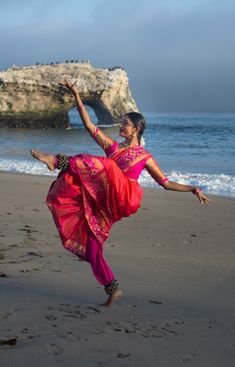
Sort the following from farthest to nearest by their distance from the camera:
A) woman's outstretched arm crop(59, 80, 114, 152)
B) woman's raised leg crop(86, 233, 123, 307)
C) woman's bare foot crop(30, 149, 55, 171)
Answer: woman's outstretched arm crop(59, 80, 114, 152) → woman's raised leg crop(86, 233, 123, 307) → woman's bare foot crop(30, 149, 55, 171)

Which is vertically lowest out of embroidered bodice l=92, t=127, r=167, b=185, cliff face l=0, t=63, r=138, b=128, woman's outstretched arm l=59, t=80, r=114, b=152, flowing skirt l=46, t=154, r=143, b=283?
cliff face l=0, t=63, r=138, b=128

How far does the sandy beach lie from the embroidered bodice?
948 millimetres

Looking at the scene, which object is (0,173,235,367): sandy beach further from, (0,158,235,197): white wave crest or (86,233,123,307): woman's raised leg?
(0,158,235,197): white wave crest

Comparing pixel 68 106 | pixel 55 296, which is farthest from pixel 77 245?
pixel 68 106

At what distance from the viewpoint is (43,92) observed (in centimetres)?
5181

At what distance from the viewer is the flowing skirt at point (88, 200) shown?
150 inches

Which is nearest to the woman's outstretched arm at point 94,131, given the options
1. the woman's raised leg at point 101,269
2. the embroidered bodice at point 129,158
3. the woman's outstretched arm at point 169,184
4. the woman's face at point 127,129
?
the embroidered bodice at point 129,158

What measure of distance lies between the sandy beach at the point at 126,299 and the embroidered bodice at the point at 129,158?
95 centimetres

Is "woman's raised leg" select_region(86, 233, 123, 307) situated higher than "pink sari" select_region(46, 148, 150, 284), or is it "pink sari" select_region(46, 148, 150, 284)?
"pink sari" select_region(46, 148, 150, 284)

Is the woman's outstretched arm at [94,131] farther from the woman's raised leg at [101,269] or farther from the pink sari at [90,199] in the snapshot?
the woman's raised leg at [101,269]

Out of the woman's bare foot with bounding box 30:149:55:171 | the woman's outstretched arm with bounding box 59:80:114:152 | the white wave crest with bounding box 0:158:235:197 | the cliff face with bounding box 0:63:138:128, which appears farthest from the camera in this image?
the cliff face with bounding box 0:63:138:128

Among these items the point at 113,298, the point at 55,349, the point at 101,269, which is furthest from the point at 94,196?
the point at 55,349

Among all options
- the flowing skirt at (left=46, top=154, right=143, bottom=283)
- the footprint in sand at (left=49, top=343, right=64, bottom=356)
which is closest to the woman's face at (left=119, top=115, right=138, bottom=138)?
the flowing skirt at (left=46, top=154, right=143, bottom=283)

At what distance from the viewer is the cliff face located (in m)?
51.1
